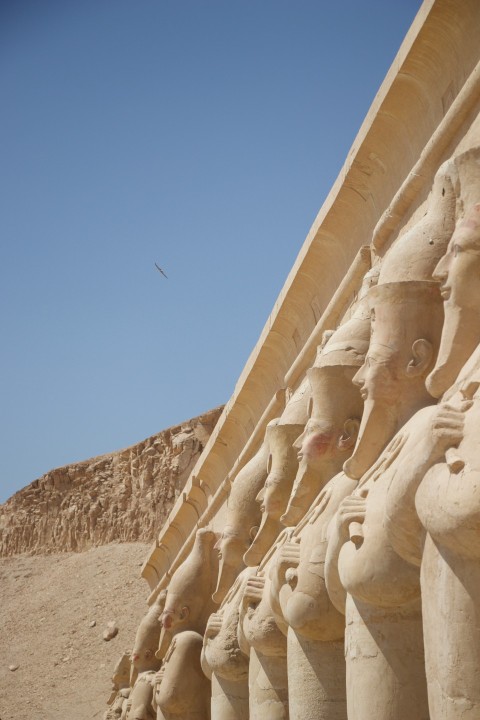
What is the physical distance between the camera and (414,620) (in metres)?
3.54

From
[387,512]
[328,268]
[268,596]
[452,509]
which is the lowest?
[452,509]

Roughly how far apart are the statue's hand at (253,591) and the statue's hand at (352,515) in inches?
61.1

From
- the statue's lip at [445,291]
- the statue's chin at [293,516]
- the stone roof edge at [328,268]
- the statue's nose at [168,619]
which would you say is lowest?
the statue's chin at [293,516]

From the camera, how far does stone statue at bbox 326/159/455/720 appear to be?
3.46m

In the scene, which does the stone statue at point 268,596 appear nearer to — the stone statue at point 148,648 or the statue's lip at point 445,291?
the statue's lip at point 445,291

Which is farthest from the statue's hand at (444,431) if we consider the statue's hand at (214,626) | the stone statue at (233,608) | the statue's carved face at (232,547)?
the statue's carved face at (232,547)

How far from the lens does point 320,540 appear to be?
441 cm

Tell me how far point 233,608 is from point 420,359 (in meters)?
2.77

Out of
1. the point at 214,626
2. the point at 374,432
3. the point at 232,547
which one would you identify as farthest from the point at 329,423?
the point at 232,547

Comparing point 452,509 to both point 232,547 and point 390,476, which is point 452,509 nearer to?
point 390,476

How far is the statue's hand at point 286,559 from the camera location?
4.57 m

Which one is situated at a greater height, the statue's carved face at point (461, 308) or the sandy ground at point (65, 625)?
the sandy ground at point (65, 625)

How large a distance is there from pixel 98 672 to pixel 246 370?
12.2 meters

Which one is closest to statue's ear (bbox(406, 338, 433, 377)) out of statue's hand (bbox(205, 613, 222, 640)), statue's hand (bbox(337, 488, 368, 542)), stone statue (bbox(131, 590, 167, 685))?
statue's hand (bbox(337, 488, 368, 542))
